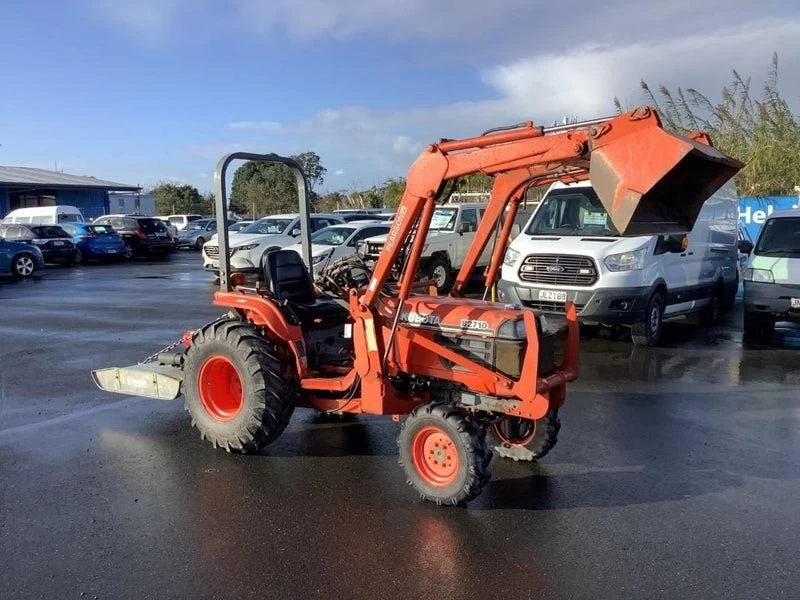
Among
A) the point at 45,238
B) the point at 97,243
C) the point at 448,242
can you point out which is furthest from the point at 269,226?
the point at 97,243

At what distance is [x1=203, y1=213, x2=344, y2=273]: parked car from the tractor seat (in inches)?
415

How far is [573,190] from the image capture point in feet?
35.9

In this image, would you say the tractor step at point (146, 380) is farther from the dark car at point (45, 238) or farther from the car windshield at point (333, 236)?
the dark car at point (45, 238)

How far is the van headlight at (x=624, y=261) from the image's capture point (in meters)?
9.81

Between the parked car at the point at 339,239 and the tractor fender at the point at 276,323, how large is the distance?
10.5 m

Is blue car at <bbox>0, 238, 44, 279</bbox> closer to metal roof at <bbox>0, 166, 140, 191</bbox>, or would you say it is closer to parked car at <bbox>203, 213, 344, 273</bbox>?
parked car at <bbox>203, 213, 344, 273</bbox>

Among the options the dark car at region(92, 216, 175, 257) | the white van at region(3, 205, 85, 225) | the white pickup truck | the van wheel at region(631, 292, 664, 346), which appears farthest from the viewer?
the white van at region(3, 205, 85, 225)

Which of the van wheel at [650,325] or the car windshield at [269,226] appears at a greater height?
the car windshield at [269,226]

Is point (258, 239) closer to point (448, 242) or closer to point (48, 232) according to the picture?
point (448, 242)

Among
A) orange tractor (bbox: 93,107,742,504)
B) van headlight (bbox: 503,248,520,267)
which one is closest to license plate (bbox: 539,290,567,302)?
van headlight (bbox: 503,248,520,267)

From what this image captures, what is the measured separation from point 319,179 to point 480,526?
48669 mm

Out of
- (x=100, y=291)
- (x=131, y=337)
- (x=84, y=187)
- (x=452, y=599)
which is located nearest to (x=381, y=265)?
(x=452, y=599)

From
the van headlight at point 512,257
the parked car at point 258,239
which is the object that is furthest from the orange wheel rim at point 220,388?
the parked car at point 258,239

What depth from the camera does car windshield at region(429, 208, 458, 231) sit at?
17094 millimetres
